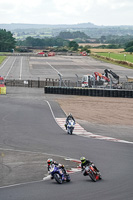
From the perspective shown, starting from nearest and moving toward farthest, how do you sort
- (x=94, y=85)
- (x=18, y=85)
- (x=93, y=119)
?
(x=93, y=119)
(x=94, y=85)
(x=18, y=85)

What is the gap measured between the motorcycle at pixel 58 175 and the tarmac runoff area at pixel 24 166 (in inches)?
58.8

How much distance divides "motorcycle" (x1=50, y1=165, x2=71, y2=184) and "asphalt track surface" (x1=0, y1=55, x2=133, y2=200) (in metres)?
0.21

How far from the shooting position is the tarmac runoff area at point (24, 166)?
64.3 ft

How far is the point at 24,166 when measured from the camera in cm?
2227

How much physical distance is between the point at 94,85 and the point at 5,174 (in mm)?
37742

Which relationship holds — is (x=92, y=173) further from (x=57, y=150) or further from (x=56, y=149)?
(x=56, y=149)

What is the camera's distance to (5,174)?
20.6 m

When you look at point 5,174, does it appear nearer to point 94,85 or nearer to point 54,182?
point 54,182

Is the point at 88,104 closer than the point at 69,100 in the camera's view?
Yes

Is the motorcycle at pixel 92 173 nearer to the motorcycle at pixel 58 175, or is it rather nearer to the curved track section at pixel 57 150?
the curved track section at pixel 57 150

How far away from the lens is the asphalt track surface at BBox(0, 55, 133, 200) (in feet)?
53.8

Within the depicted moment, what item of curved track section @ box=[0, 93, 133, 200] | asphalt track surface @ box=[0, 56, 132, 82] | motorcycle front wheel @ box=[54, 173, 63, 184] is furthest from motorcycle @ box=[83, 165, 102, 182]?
asphalt track surface @ box=[0, 56, 132, 82]

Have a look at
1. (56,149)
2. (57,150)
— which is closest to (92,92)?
(56,149)

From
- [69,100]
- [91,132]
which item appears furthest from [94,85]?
[91,132]
